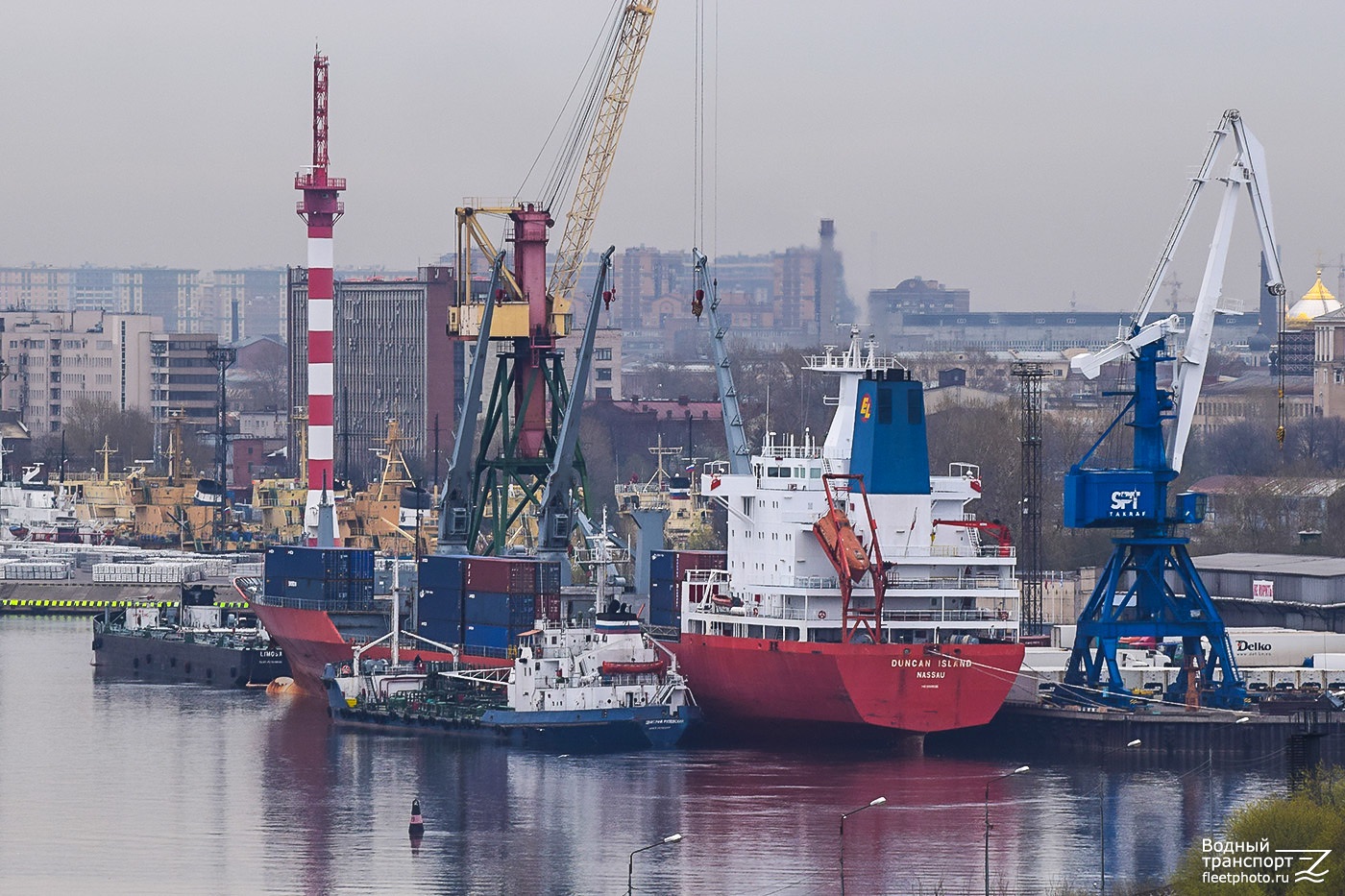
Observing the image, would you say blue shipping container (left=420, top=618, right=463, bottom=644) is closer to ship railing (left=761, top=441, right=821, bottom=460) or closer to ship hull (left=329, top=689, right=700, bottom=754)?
ship hull (left=329, top=689, right=700, bottom=754)

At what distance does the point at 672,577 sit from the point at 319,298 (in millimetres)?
33447

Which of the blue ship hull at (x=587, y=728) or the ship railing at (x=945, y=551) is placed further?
the blue ship hull at (x=587, y=728)

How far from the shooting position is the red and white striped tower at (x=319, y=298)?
303 ft

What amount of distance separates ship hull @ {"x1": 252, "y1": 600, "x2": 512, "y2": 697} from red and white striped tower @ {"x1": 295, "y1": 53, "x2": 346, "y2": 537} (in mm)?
16337

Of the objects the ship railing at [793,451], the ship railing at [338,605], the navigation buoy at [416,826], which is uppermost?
the ship railing at [793,451]

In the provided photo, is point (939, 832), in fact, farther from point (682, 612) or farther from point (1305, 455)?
point (1305, 455)

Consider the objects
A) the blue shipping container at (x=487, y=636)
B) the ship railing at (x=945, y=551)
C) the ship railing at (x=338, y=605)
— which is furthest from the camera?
the ship railing at (x=338, y=605)

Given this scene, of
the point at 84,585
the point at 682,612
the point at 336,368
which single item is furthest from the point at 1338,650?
the point at 336,368

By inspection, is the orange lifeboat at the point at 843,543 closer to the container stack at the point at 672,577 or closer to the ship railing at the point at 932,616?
the ship railing at the point at 932,616

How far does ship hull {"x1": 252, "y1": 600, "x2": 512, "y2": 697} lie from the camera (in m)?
68.2

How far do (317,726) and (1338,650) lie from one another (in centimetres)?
2159

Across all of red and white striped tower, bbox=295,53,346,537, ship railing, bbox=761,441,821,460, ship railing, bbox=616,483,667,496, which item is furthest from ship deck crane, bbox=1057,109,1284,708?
ship railing, bbox=616,483,667,496

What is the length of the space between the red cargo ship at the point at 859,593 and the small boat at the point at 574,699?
1.40 meters

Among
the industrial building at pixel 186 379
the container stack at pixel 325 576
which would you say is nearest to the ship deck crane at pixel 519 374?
the container stack at pixel 325 576
